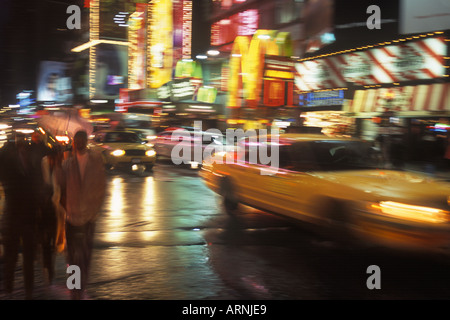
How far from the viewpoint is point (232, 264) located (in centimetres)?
610

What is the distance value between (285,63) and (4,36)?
1001 inches

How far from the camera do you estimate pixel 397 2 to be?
2723 cm

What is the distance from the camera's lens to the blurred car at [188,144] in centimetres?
1973

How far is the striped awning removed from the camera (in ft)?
63.3

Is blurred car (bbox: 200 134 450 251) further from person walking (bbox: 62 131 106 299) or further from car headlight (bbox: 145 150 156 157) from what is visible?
car headlight (bbox: 145 150 156 157)

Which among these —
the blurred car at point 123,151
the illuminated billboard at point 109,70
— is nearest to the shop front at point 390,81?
the blurred car at point 123,151

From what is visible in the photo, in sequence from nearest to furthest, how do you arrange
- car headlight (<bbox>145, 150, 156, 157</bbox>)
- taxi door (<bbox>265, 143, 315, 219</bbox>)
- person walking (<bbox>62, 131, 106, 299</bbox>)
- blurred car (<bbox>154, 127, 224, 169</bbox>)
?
person walking (<bbox>62, 131, 106, 299</bbox>), taxi door (<bbox>265, 143, 315, 219</bbox>), car headlight (<bbox>145, 150, 156, 157</bbox>), blurred car (<bbox>154, 127, 224, 169</bbox>)

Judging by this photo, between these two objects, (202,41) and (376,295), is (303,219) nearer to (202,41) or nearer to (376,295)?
(376,295)

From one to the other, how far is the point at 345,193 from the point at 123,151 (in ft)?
38.4

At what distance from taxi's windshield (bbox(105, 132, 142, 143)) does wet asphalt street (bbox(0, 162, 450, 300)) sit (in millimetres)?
8630

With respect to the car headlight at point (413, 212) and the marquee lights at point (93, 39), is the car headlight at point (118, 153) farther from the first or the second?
the marquee lights at point (93, 39)

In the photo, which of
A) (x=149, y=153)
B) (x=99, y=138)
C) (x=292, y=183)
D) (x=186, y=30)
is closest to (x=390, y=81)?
(x=149, y=153)

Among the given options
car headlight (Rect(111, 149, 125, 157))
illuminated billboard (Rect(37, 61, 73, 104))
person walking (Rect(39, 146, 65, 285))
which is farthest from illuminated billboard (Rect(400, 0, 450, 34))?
illuminated billboard (Rect(37, 61, 73, 104))
